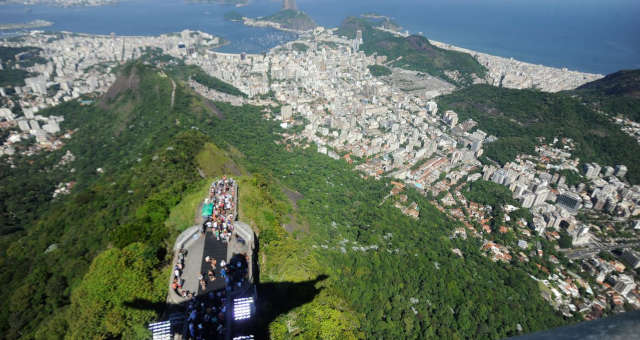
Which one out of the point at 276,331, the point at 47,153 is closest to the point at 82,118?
the point at 47,153

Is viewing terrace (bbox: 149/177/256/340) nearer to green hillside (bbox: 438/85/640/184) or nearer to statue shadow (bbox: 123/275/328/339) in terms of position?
statue shadow (bbox: 123/275/328/339)

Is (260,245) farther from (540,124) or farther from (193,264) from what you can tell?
(540,124)

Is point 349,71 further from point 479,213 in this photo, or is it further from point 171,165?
point 171,165

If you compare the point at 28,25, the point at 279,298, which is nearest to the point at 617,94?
the point at 279,298

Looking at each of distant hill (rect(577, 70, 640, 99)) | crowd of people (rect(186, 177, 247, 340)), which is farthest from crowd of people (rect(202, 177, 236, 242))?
distant hill (rect(577, 70, 640, 99))

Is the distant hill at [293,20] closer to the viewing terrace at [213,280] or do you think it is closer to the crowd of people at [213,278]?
the crowd of people at [213,278]
